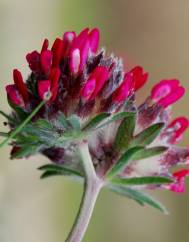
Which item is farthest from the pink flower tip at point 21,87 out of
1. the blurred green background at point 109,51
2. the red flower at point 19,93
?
the blurred green background at point 109,51

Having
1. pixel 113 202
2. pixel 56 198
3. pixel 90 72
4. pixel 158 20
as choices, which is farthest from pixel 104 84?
pixel 158 20

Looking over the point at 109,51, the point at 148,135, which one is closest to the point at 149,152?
the point at 148,135

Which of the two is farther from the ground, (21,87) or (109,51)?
(109,51)

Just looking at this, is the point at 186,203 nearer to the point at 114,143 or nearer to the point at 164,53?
the point at 164,53

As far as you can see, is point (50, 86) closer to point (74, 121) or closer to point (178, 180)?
point (74, 121)

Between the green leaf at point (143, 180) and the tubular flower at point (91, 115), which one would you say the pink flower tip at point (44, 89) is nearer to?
the tubular flower at point (91, 115)

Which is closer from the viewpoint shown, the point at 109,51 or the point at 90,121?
the point at 90,121

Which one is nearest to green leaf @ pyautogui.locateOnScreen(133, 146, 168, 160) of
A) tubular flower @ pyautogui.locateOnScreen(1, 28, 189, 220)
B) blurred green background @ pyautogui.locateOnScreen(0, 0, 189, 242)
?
tubular flower @ pyautogui.locateOnScreen(1, 28, 189, 220)
